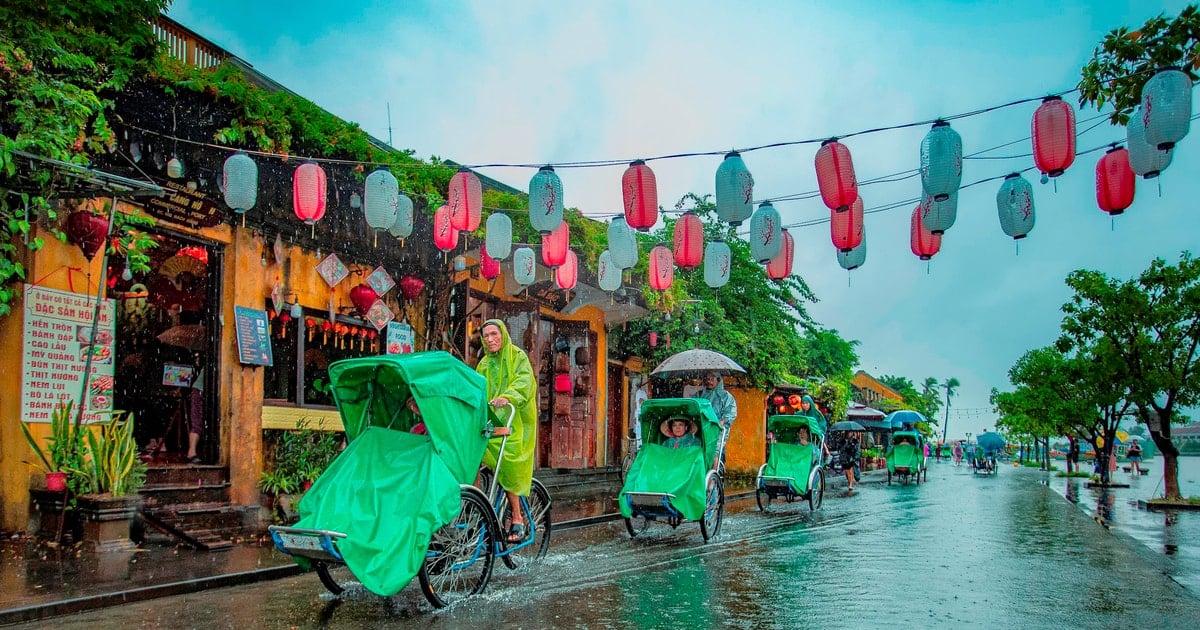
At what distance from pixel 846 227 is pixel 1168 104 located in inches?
179

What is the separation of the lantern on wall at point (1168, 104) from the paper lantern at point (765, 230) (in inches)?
190

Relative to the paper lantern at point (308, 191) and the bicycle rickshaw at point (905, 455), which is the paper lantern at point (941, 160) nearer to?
the paper lantern at point (308, 191)

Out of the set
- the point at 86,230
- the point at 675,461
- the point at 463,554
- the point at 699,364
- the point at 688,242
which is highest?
the point at 688,242

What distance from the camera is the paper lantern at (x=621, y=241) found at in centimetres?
1311

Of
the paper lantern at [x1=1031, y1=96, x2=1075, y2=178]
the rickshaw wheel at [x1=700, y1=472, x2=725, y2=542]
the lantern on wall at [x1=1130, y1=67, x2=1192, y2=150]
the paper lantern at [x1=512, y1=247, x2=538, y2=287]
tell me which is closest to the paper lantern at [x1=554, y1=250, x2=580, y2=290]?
the paper lantern at [x1=512, y1=247, x2=538, y2=287]

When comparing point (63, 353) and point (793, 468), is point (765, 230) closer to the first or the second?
point (793, 468)

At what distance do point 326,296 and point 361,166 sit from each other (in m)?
2.01

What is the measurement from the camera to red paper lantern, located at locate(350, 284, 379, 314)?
1319 centimetres

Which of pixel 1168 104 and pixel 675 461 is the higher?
pixel 1168 104

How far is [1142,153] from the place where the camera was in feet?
28.3

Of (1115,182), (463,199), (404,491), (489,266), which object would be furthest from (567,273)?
(404,491)

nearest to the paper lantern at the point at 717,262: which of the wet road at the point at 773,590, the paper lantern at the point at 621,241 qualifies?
the paper lantern at the point at 621,241

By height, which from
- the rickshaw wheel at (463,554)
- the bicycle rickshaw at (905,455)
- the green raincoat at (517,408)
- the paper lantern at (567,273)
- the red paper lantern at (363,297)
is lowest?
the bicycle rickshaw at (905,455)

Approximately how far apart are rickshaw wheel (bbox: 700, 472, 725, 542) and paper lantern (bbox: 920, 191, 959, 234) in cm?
412
